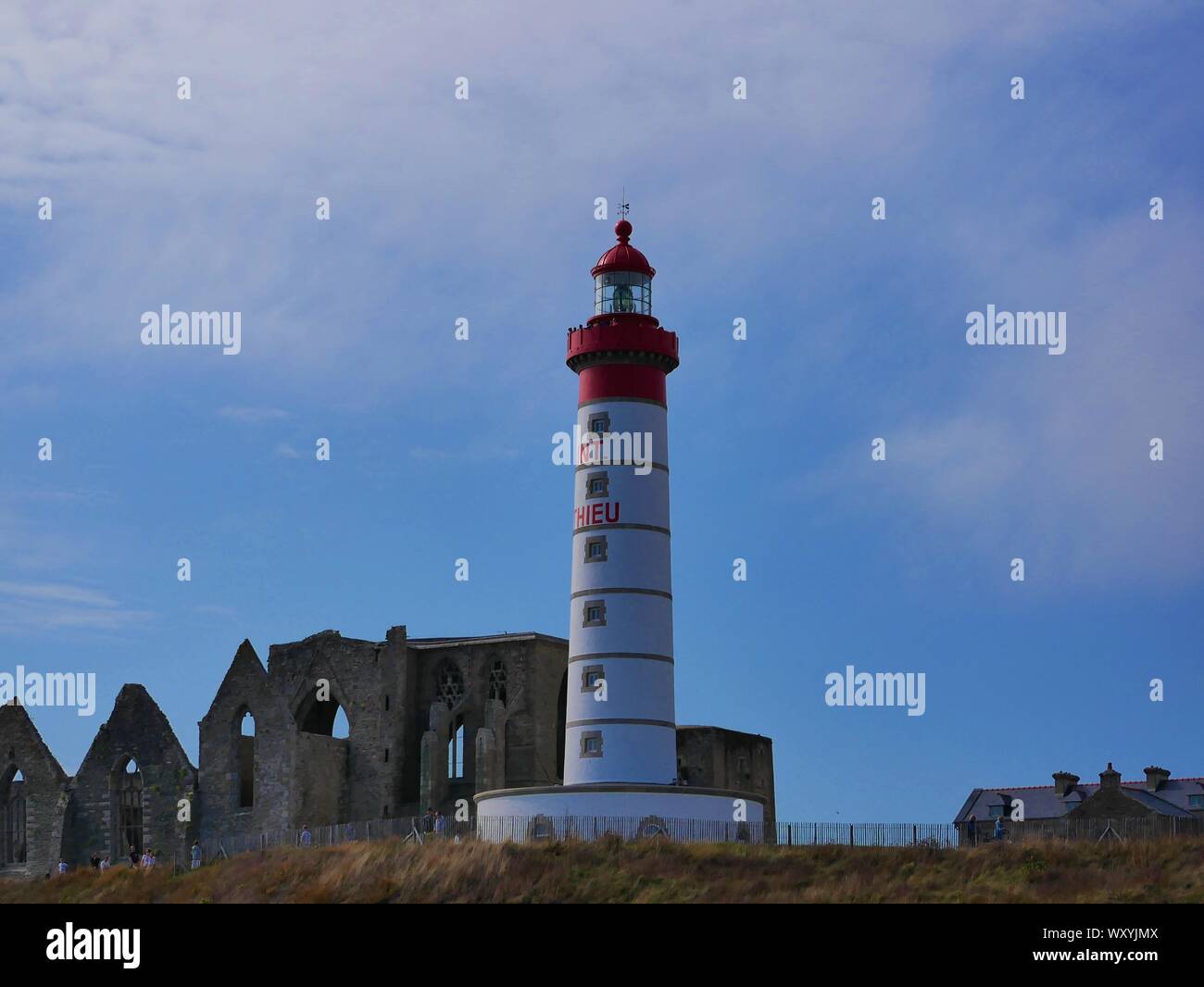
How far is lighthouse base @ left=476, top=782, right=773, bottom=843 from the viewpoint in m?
42.7

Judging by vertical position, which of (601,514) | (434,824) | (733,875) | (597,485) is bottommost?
(733,875)

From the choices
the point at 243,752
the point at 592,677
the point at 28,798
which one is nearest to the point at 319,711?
the point at 243,752

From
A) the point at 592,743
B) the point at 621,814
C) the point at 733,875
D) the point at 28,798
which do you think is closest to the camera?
the point at 733,875

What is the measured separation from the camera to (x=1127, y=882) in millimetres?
37250

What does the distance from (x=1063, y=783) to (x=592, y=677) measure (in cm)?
2535

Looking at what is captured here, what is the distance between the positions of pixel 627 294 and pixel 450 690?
48.3 ft

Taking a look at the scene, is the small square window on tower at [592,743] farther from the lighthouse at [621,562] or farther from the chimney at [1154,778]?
the chimney at [1154,778]

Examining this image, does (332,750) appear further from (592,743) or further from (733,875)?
(733,875)

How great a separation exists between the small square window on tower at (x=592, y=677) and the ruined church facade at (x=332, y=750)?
26.5ft

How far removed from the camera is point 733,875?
127ft

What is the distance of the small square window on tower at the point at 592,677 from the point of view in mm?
44469
